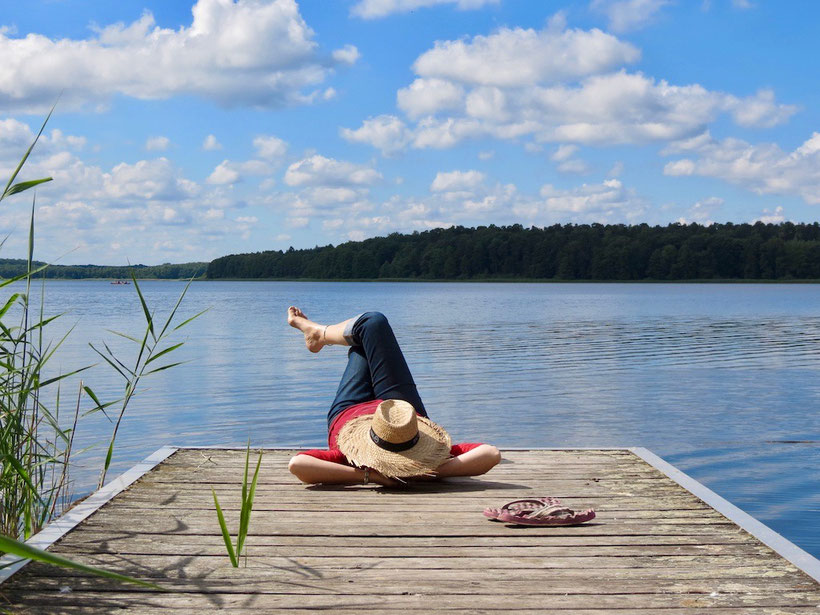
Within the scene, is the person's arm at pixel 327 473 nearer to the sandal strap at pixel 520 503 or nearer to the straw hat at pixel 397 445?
the straw hat at pixel 397 445

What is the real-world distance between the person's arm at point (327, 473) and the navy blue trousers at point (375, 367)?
0.49 m

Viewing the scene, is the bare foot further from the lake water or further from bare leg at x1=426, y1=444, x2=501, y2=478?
the lake water

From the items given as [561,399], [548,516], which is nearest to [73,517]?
[548,516]

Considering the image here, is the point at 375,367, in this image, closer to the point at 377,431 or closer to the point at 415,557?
the point at 377,431

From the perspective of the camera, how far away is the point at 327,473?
4125mm

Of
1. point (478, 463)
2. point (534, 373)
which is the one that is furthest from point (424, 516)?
point (534, 373)

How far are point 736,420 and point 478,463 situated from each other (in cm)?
728

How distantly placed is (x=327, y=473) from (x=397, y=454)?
402 millimetres

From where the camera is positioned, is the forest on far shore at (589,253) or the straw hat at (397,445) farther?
the forest on far shore at (589,253)

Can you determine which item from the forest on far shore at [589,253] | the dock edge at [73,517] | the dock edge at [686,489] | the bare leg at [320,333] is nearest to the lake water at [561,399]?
the dock edge at [686,489]

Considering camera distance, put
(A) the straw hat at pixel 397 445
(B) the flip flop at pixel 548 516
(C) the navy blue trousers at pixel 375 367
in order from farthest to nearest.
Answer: (C) the navy blue trousers at pixel 375 367, (A) the straw hat at pixel 397 445, (B) the flip flop at pixel 548 516

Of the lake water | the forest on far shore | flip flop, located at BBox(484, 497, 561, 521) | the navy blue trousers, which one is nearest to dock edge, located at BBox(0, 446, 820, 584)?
flip flop, located at BBox(484, 497, 561, 521)

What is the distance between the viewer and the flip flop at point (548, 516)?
338 centimetres

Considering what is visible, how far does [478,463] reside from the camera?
4273 mm
